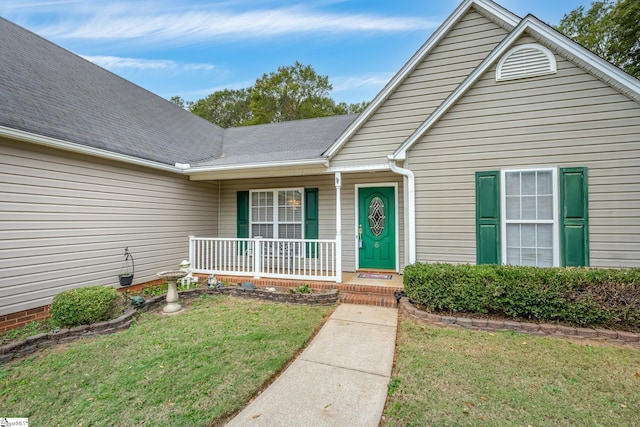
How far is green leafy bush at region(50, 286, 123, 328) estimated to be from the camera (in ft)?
13.5

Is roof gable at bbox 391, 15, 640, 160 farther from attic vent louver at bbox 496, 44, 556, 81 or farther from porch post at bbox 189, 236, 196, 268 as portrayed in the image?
porch post at bbox 189, 236, 196, 268

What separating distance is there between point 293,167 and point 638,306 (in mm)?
6237

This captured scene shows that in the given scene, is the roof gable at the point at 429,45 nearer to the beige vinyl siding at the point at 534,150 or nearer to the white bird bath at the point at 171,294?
the beige vinyl siding at the point at 534,150

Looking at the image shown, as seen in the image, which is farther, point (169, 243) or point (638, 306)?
point (169, 243)

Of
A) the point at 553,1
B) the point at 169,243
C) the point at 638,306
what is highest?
the point at 553,1

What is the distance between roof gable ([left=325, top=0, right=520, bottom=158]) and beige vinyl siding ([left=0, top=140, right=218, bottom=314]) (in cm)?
445

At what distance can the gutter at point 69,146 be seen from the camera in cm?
411

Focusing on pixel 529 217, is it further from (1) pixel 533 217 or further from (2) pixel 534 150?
(2) pixel 534 150

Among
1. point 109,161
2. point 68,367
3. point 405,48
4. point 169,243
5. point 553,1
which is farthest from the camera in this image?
point 405,48

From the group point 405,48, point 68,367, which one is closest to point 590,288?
point 68,367

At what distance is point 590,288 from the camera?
3.87 m

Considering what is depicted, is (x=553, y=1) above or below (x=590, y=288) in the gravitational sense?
above

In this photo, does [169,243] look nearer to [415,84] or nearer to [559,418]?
[415,84]

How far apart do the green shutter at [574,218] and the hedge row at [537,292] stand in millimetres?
410
